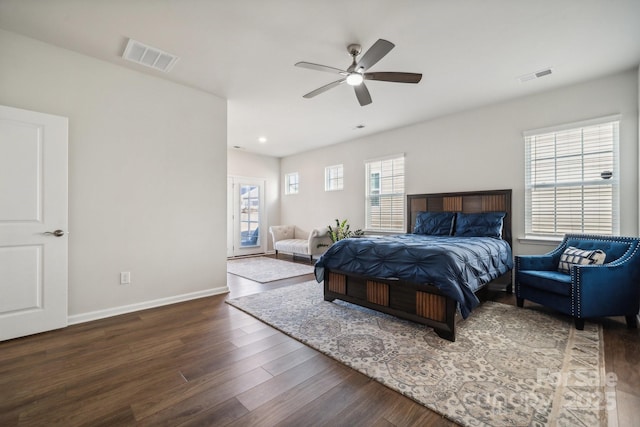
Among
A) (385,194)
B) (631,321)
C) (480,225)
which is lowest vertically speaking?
(631,321)

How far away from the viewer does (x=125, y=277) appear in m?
3.21

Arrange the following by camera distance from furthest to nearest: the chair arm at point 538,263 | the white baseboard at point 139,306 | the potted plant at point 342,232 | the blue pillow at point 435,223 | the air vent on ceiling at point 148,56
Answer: the potted plant at point 342,232
the blue pillow at point 435,223
the chair arm at point 538,263
the white baseboard at point 139,306
the air vent on ceiling at point 148,56

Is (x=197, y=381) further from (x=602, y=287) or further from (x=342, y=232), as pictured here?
(x=342, y=232)

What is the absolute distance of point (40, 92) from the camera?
275 centimetres

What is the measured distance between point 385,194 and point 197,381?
4.72 meters

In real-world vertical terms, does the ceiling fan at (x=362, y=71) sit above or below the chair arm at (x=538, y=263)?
above

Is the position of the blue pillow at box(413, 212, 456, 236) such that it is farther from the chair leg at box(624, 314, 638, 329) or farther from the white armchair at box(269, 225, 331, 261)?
the white armchair at box(269, 225, 331, 261)

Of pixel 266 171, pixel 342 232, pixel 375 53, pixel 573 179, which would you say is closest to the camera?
pixel 375 53

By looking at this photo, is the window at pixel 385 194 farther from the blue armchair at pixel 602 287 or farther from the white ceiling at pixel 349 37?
the blue armchair at pixel 602 287

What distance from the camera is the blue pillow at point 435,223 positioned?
Result: 446 cm

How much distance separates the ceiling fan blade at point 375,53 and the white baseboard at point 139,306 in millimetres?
3322

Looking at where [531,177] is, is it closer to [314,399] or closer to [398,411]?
[398,411]

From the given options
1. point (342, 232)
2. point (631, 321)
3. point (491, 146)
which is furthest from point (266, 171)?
point (631, 321)

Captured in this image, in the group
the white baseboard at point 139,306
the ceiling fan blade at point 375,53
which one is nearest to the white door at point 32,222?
the white baseboard at point 139,306
